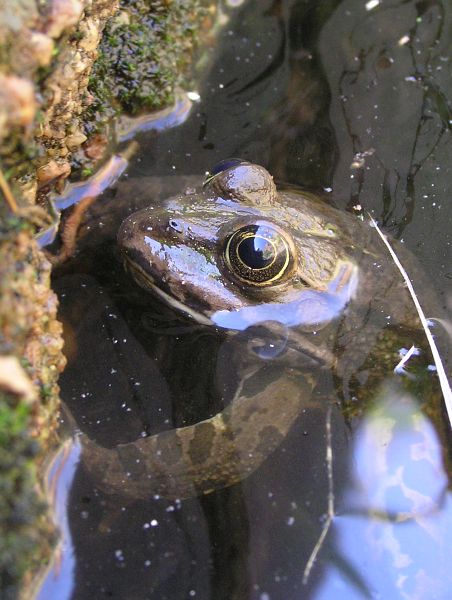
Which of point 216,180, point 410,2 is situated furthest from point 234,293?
point 410,2

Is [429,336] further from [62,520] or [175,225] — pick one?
[62,520]

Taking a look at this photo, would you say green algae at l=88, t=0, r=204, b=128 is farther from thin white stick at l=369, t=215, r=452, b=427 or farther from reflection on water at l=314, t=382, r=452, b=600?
reflection on water at l=314, t=382, r=452, b=600

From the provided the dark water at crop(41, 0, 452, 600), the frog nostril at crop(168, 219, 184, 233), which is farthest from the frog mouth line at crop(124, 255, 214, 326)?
the frog nostril at crop(168, 219, 184, 233)

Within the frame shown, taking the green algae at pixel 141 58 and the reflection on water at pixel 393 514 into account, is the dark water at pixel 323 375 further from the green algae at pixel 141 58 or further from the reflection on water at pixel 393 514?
the green algae at pixel 141 58

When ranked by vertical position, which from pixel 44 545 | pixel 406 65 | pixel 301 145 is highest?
pixel 406 65

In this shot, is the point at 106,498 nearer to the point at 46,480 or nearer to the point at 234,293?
the point at 46,480

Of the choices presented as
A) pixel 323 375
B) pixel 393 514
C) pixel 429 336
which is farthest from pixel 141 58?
pixel 393 514

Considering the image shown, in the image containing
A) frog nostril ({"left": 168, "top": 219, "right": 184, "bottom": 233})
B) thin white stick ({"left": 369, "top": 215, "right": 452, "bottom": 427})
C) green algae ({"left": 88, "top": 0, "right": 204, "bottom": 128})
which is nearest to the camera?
frog nostril ({"left": 168, "top": 219, "right": 184, "bottom": 233})
